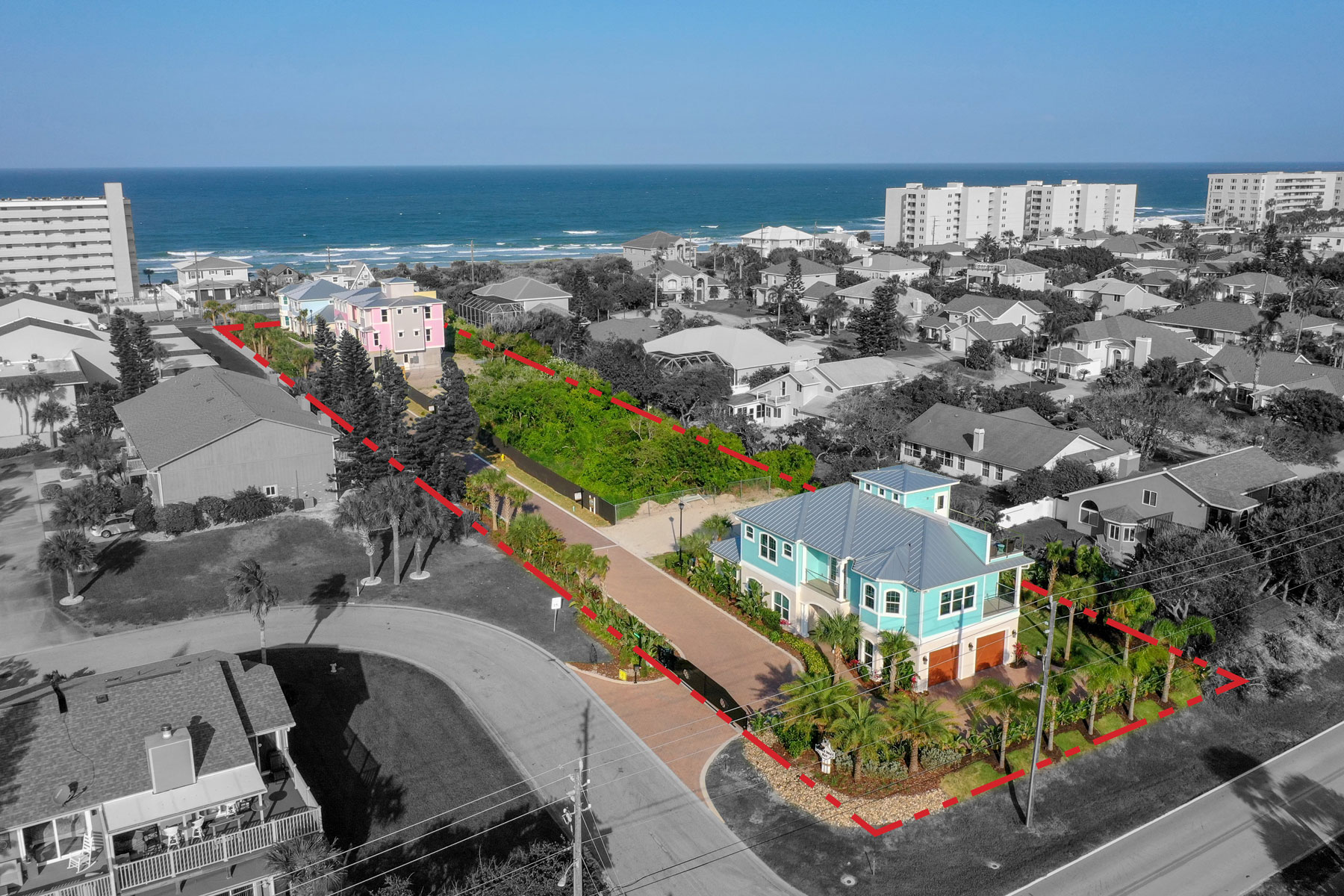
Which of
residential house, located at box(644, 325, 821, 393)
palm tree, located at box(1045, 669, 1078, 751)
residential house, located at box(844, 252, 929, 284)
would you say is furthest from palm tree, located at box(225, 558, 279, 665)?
residential house, located at box(844, 252, 929, 284)

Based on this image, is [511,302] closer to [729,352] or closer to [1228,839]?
[729,352]

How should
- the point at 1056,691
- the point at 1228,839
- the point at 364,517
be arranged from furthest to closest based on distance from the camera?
1. the point at 364,517
2. the point at 1056,691
3. the point at 1228,839

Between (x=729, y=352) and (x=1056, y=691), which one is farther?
(x=729, y=352)

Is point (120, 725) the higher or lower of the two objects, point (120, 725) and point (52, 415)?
the lower

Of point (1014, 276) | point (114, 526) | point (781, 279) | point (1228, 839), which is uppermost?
point (1014, 276)

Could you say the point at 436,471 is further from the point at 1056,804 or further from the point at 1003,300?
the point at 1003,300

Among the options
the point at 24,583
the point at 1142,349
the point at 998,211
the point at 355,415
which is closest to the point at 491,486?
the point at 355,415

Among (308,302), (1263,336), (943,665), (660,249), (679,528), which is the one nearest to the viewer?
(943,665)

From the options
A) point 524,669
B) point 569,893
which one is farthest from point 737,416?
point 569,893

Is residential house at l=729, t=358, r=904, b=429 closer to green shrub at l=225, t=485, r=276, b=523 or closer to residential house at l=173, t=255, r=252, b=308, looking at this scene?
green shrub at l=225, t=485, r=276, b=523
